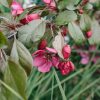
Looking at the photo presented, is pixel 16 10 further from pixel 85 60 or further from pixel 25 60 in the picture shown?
pixel 85 60

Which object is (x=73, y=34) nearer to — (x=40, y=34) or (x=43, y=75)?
(x=40, y=34)

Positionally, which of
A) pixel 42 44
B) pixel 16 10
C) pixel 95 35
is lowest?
pixel 95 35

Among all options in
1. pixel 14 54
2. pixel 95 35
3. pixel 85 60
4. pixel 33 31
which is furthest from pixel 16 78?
pixel 85 60

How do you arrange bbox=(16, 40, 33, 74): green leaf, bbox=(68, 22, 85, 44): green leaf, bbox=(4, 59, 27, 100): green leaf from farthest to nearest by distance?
bbox=(68, 22, 85, 44): green leaf < bbox=(16, 40, 33, 74): green leaf < bbox=(4, 59, 27, 100): green leaf

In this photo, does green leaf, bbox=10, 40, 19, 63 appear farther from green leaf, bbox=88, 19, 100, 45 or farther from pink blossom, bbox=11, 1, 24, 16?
green leaf, bbox=88, 19, 100, 45

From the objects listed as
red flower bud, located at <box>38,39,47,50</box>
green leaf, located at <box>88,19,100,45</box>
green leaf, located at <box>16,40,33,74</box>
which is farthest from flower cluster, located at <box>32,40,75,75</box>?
green leaf, located at <box>88,19,100,45</box>
